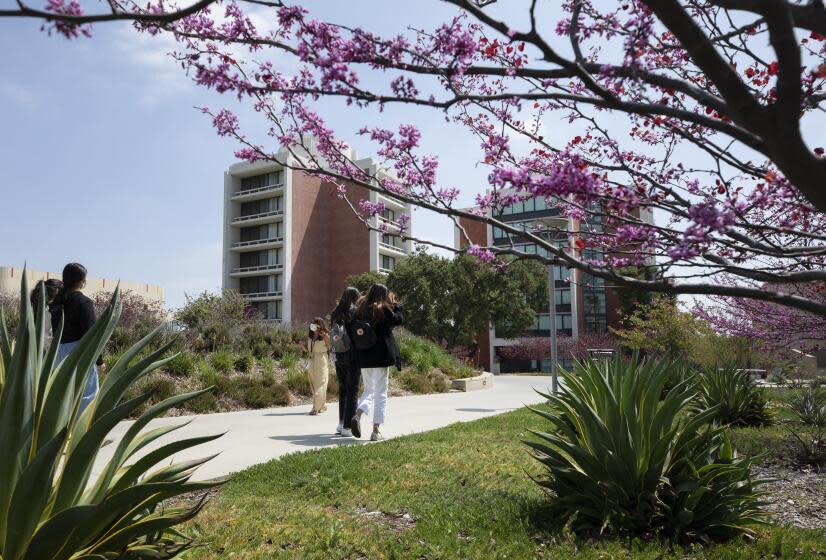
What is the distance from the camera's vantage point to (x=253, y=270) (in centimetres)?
5234

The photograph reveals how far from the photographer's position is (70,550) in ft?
6.81

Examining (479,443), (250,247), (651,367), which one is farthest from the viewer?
(250,247)

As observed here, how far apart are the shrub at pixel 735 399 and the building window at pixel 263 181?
46.8 meters

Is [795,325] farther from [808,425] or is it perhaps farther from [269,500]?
[269,500]

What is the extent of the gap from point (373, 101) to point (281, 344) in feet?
43.3

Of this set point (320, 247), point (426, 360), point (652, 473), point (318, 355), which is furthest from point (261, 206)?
point (652, 473)

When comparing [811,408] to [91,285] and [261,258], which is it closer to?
[91,285]

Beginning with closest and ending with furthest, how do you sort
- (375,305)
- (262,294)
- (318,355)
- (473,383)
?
(375,305) → (318,355) → (473,383) → (262,294)

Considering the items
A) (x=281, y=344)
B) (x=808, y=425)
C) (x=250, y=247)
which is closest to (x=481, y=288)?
(x=250, y=247)

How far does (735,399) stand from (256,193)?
4892 centimetres

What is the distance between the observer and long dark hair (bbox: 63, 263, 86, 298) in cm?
554

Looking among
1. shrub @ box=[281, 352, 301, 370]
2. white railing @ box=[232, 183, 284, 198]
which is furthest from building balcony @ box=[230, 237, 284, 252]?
shrub @ box=[281, 352, 301, 370]

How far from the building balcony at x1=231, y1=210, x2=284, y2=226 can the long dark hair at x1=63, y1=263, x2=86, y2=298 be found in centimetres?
4643

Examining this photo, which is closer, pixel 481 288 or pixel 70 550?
pixel 70 550
